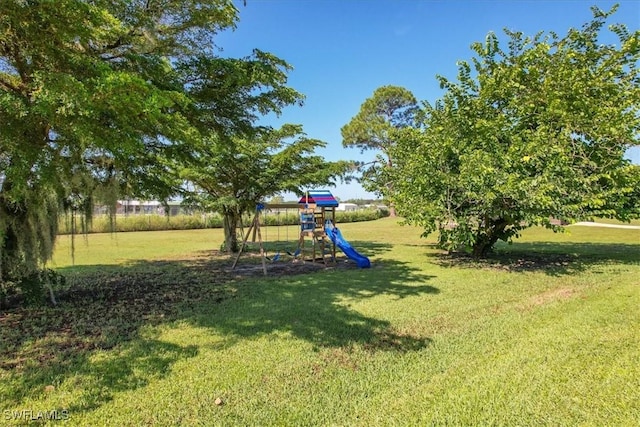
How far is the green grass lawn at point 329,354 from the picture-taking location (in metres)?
2.65

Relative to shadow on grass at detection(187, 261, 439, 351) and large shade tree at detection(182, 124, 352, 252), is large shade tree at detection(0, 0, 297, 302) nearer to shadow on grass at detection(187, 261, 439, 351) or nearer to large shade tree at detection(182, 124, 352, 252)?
shadow on grass at detection(187, 261, 439, 351)

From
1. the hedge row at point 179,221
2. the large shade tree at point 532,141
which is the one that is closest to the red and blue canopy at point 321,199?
the large shade tree at point 532,141

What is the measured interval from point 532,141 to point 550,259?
13.5ft

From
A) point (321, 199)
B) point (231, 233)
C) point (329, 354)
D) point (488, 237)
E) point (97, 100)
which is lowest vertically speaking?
point (329, 354)

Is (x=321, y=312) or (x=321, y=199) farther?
(x=321, y=199)

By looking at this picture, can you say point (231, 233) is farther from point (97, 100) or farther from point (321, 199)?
point (97, 100)

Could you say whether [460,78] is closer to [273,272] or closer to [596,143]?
[596,143]

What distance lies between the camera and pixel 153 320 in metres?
4.85

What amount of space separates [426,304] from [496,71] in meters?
6.39

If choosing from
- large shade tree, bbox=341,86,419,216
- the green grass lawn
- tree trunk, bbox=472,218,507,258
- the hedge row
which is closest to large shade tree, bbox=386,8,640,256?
tree trunk, bbox=472,218,507,258

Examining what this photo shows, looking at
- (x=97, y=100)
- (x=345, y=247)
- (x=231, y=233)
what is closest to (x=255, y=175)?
(x=231, y=233)

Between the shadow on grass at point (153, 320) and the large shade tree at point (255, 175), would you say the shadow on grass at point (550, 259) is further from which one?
the large shade tree at point (255, 175)

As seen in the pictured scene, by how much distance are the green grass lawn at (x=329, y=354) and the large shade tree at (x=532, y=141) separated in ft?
6.12

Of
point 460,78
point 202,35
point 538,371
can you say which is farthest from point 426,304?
point 460,78
